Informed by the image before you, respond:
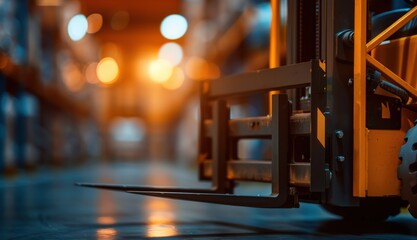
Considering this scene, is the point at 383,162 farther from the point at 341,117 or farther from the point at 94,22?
the point at 94,22

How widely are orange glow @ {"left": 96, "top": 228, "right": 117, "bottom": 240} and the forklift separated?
1.35ft

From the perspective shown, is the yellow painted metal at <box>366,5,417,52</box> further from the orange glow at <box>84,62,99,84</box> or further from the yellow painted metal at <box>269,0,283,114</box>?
the orange glow at <box>84,62,99,84</box>

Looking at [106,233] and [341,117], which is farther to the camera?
[106,233]

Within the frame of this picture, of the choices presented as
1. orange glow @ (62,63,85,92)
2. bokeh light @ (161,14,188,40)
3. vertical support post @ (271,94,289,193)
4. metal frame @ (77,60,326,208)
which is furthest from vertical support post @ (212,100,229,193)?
bokeh light @ (161,14,188,40)

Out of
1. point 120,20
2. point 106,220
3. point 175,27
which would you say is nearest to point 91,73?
point 120,20

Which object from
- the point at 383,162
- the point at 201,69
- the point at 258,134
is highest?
the point at 201,69

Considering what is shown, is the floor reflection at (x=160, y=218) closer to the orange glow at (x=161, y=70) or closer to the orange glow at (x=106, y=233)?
the orange glow at (x=106, y=233)

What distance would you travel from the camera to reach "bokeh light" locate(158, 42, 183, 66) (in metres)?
29.5

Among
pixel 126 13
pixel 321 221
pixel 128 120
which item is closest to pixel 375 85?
pixel 321 221

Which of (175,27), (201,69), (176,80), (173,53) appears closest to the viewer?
(201,69)

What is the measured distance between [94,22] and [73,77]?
4.93 metres

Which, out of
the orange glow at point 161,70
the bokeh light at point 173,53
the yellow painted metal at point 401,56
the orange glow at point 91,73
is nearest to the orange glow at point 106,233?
the yellow painted metal at point 401,56

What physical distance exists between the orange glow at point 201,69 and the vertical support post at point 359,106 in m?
13.8

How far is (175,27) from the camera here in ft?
86.1
